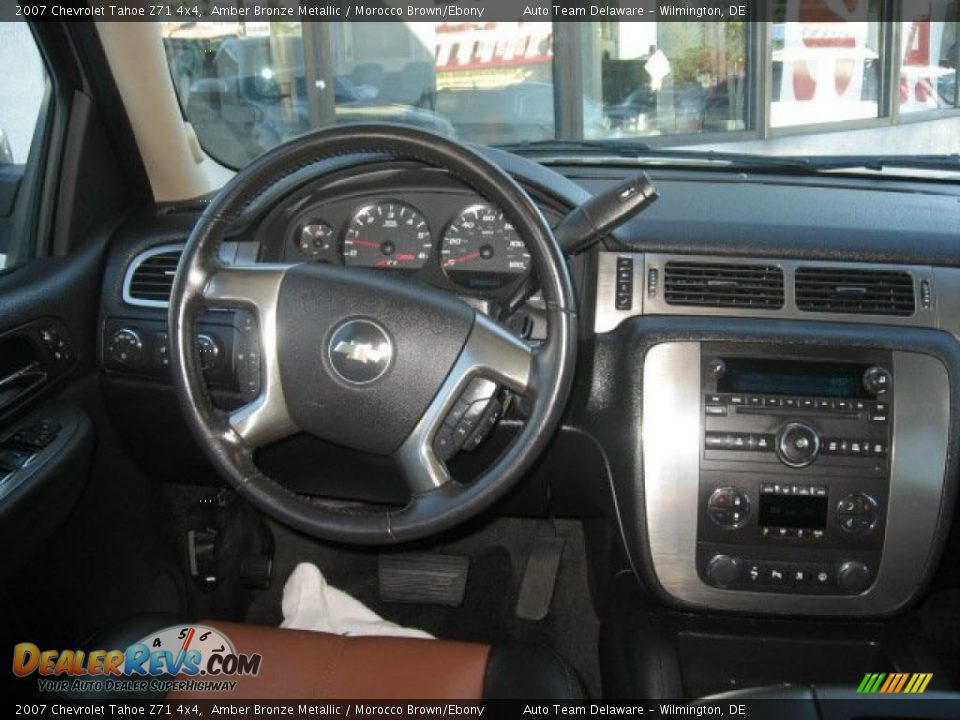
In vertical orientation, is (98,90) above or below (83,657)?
above

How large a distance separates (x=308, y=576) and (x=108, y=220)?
43.8 inches

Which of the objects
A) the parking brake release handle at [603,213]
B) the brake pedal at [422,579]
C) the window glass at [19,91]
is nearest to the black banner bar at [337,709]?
the parking brake release handle at [603,213]

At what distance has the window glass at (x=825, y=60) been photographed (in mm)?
3854

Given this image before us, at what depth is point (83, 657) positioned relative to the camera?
6.19 ft

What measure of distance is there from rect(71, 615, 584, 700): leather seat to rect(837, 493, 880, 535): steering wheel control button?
67 cm

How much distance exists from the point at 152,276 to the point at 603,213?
1.17 meters

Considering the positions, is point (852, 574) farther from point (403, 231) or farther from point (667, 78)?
point (667, 78)

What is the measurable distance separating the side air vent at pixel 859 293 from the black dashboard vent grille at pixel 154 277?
1423 mm

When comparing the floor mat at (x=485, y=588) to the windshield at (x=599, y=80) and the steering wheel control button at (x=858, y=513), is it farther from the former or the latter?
the windshield at (x=599, y=80)

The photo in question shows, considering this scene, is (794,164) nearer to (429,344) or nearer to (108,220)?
(429,344)

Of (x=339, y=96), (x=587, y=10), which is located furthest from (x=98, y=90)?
(x=587, y=10)

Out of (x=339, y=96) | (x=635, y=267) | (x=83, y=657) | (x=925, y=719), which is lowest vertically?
(x=83, y=657)

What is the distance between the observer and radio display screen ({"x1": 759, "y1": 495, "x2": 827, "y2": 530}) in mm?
2029

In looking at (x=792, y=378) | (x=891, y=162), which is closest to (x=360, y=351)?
(x=792, y=378)
